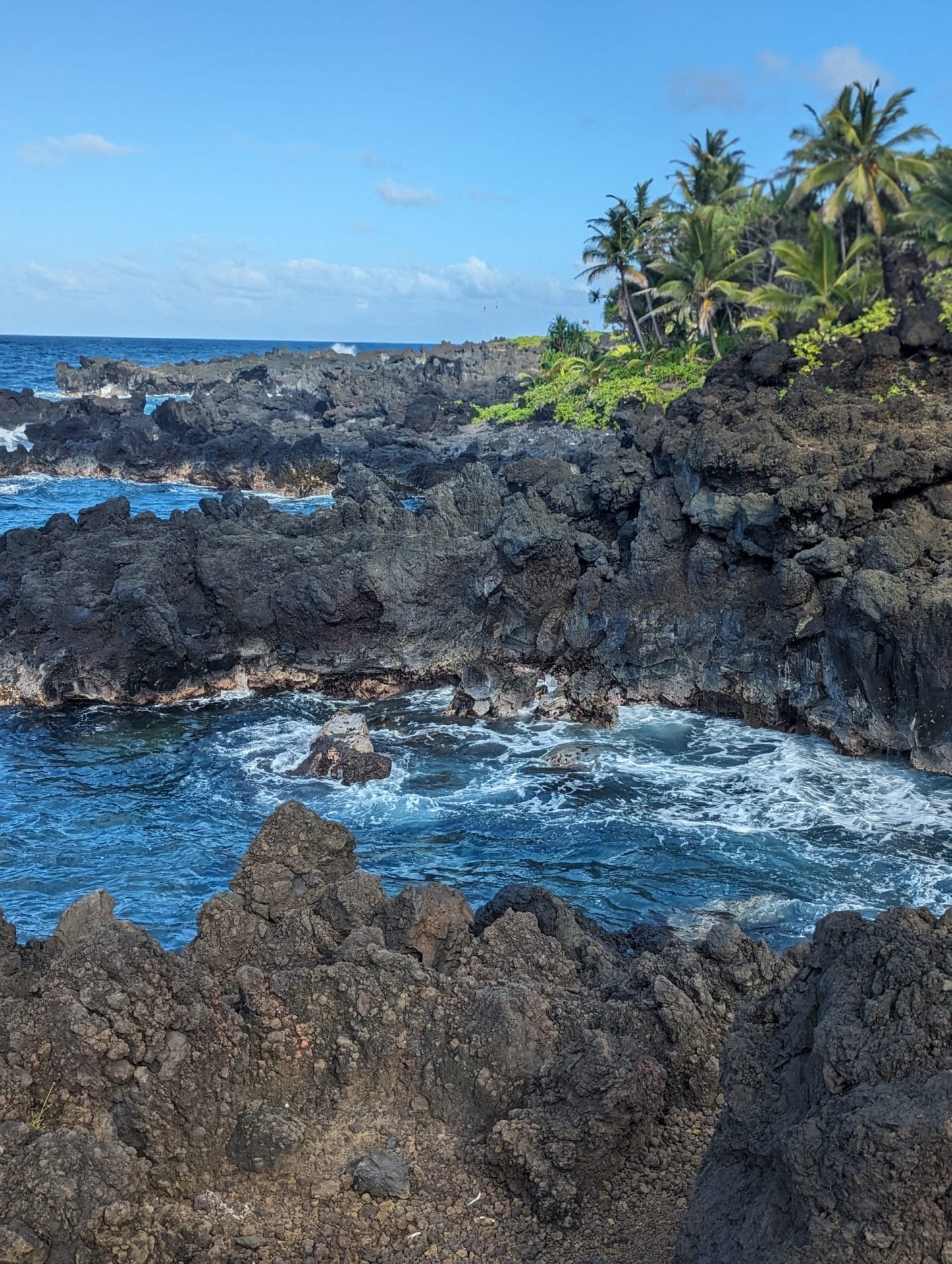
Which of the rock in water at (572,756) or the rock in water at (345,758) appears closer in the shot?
the rock in water at (345,758)

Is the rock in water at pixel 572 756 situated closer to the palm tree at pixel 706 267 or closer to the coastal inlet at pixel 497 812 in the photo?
the coastal inlet at pixel 497 812

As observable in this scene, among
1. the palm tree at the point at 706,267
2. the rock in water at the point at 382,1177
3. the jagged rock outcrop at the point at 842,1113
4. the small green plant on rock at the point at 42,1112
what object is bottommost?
the rock in water at the point at 382,1177

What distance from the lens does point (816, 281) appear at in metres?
36.3

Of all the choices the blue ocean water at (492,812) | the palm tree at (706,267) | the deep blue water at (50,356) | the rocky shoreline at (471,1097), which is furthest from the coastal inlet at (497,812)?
the deep blue water at (50,356)

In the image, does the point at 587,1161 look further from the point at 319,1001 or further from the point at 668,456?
the point at 668,456

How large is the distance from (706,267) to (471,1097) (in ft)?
137

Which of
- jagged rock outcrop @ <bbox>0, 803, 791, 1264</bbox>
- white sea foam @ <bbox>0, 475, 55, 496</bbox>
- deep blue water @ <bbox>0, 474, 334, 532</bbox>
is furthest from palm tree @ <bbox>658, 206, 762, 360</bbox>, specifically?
jagged rock outcrop @ <bbox>0, 803, 791, 1264</bbox>

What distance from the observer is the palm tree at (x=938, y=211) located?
3447 cm

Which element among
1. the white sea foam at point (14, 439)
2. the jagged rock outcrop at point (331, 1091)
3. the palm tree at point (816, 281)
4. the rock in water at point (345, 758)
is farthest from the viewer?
the white sea foam at point (14, 439)

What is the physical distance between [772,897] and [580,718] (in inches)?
327

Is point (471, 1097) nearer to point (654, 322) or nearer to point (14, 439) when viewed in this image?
point (654, 322)

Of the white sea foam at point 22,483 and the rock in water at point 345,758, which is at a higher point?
the white sea foam at point 22,483

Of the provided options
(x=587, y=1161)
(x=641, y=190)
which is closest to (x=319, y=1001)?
(x=587, y=1161)

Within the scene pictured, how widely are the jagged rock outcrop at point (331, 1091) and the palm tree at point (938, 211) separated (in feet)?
102
